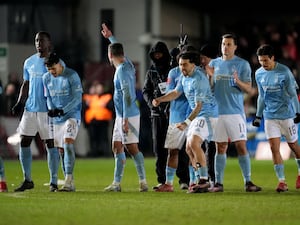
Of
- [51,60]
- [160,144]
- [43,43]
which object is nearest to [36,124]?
[51,60]

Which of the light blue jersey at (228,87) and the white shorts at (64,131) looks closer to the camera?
the white shorts at (64,131)

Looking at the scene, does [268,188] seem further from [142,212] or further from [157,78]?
[142,212]

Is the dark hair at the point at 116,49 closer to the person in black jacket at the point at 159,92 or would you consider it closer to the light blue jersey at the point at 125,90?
the light blue jersey at the point at 125,90

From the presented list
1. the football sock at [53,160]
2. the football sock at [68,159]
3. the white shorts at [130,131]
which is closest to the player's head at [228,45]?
the white shorts at [130,131]

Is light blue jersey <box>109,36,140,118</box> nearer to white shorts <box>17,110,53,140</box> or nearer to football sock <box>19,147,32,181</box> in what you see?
white shorts <box>17,110,53,140</box>

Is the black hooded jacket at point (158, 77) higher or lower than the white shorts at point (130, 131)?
higher

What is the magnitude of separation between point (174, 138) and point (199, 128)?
0.90 m

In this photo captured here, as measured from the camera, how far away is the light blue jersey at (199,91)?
17000 mm

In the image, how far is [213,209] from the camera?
1452cm

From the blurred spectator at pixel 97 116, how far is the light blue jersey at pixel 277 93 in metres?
14.4

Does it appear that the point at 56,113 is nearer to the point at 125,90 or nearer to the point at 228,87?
the point at 125,90

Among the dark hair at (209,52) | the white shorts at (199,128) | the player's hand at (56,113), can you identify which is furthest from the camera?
the dark hair at (209,52)

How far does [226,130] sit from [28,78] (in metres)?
3.30

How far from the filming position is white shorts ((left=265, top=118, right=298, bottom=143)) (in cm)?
1800
